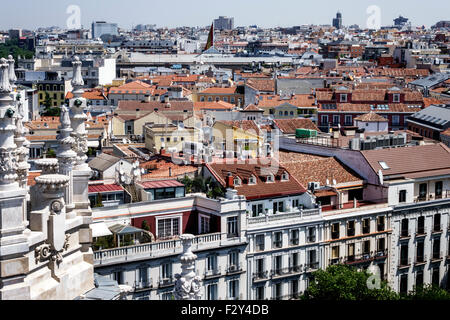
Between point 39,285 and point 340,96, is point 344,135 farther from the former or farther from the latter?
point 39,285

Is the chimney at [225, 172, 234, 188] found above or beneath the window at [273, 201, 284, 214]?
above

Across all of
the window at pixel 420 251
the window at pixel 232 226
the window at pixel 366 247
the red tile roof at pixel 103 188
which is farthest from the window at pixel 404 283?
the red tile roof at pixel 103 188

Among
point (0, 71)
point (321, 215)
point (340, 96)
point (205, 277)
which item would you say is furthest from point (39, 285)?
point (340, 96)

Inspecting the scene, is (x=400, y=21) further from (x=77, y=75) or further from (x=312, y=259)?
(x=77, y=75)

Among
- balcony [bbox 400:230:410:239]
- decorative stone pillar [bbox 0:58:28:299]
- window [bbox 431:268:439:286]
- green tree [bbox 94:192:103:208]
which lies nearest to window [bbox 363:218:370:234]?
balcony [bbox 400:230:410:239]

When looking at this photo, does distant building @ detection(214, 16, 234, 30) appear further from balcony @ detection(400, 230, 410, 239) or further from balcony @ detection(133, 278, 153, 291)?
balcony @ detection(133, 278, 153, 291)

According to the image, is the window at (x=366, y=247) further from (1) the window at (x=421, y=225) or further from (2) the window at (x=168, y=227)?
(2) the window at (x=168, y=227)

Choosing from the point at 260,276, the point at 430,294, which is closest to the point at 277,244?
the point at 260,276
